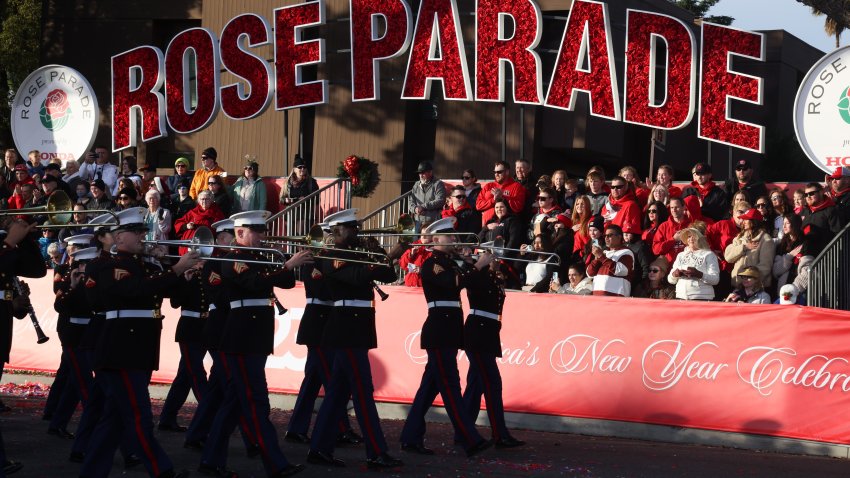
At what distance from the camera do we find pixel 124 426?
8773 millimetres

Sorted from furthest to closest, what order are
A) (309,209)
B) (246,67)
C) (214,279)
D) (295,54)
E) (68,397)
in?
(246,67), (295,54), (309,209), (68,397), (214,279)

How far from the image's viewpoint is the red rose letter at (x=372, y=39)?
62.5 ft

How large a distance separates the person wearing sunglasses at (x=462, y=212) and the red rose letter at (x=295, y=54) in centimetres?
461

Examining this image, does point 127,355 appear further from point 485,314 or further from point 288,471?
point 485,314

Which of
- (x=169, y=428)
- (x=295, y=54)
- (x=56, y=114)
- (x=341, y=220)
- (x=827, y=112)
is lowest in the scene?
(x=169, y=428)

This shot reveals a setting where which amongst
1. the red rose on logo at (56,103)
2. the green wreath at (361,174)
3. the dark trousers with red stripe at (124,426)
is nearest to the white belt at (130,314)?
the dark trousers with red stripe at (124,426)

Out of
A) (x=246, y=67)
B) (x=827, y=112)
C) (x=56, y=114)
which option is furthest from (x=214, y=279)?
(x=56, y=114)

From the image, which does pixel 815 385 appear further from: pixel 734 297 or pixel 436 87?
pixel 436 87

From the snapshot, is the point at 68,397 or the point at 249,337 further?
the point at 68,397

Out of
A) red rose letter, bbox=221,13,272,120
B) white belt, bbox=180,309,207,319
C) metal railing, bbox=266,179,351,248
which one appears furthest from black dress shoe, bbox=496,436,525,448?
red rose letter, bbox=221,13,272,120

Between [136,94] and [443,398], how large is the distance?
12647 mm

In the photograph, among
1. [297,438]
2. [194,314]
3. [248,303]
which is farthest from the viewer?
[194,314]

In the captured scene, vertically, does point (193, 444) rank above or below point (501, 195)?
below

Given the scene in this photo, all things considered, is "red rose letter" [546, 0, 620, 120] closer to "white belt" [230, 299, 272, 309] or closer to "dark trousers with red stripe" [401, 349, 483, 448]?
"dark trousers with red stripe" [401, 349, 483, 448]
